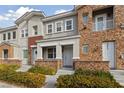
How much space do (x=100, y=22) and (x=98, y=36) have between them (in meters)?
1.77

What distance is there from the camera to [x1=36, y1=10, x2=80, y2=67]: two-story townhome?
23.6m

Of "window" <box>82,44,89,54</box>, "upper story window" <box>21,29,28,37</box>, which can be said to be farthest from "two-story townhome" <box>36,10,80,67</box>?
"upper story window" <box>21,29,28,37</box>

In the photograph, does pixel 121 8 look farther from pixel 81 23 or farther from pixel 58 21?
pixel 58 21

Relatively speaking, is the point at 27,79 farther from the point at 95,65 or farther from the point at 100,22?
the point at 100,22

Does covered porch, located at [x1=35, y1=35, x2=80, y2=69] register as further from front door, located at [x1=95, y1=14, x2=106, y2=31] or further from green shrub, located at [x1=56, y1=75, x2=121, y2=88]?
green shrub, located at [x1=56, y1=75, x2=121, y2=88]

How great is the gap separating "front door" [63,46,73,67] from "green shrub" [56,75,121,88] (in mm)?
13978

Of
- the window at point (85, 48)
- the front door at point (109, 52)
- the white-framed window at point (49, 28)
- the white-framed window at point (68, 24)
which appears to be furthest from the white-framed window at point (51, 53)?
the front door at point (109, 52)

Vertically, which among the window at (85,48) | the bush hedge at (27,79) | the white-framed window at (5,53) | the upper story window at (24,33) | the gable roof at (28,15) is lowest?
the bush hedge at (27,79)

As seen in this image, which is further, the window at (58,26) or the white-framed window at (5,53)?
the white-framed window at (5,53)

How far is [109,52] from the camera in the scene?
67.6 ft

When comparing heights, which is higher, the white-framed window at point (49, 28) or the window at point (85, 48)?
the white-framed window at point (49, 28)

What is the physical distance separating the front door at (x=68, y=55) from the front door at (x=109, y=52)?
5270 millimetres

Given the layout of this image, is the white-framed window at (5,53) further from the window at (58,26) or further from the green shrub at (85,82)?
the green shrub at (85,82)

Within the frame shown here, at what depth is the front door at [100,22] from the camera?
2172 cm
